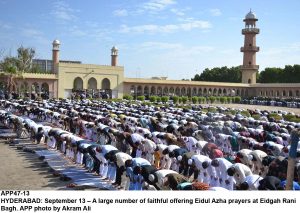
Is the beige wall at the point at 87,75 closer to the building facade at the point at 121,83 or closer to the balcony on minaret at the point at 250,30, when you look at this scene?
the building facade at the point at 121,83

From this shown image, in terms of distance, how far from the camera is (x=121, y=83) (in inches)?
1896

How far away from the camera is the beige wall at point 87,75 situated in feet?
144

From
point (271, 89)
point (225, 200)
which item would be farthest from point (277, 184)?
point (271, 89)

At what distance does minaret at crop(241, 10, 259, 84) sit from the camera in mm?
62062

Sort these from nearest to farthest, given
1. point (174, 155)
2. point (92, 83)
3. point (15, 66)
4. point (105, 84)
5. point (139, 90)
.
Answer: point (174, 155), point (15, 66), point (92, 83), point (105, 84), point (139, 90)

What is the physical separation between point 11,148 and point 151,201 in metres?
10.5

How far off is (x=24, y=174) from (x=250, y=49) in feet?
181

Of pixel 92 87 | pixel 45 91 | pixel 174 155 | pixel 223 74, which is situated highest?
pixel 223 74

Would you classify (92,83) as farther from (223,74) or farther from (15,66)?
(223,74)

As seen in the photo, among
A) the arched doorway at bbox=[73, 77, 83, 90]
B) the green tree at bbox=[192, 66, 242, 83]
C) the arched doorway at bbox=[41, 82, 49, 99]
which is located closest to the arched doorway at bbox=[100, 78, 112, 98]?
Answer: the arched doorway at bbox=[73, 77, 83, 90]

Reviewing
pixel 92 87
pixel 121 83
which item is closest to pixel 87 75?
pixel 92 87

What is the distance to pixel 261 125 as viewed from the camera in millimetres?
18469

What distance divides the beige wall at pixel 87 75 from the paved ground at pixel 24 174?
29630 millimetres

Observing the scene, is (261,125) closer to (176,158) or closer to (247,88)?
(176,158)
